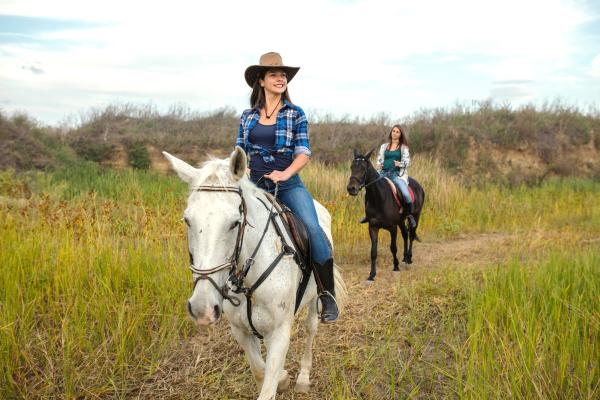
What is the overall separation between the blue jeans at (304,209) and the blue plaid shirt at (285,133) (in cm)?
22

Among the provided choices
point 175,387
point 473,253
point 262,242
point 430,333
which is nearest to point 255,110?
point 262,242

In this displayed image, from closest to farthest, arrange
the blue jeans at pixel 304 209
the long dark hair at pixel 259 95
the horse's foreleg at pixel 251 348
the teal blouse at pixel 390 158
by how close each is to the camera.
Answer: the horse's foreleg at pixel 251 348
the blue jeans at pixel 304 209
the long dark hair at pixel 259 95
the teal blouse at pixel 390 158

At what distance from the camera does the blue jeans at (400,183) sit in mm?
9359

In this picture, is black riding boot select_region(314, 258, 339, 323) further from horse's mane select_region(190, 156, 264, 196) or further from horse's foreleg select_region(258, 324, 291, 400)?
horse's mane select_region(190, 156, 264, 196)

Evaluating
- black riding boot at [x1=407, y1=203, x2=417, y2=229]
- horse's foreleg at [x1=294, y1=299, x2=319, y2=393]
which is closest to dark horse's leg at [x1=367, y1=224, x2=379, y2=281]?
black riding boot at [x1=407, y1=203, x2=417, y2=229]

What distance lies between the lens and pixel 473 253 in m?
9.91

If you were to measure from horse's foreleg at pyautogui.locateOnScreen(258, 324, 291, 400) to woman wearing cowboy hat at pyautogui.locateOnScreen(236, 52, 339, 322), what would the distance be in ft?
2.24

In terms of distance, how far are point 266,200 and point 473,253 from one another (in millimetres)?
7575

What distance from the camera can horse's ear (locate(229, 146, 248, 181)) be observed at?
8.77 feet

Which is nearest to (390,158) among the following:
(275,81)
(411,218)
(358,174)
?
(411,218)

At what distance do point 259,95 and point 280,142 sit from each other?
18.9 inches

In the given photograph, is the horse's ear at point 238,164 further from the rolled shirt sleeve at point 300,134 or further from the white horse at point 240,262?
the rolled shirt sleeve at point 300,134

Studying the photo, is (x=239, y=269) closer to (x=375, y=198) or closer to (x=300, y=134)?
(x=300, y=134)

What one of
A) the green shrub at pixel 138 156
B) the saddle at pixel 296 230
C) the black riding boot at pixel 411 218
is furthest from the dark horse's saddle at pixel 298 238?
the green shrub at pixel 138 156
